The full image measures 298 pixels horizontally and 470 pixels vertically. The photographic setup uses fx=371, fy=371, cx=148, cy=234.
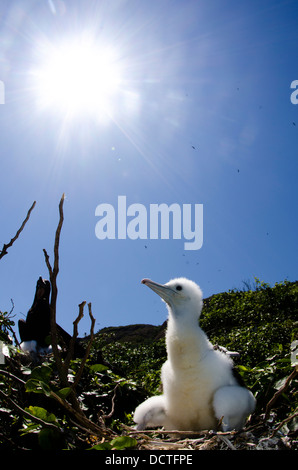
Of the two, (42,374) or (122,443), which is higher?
(42,374)

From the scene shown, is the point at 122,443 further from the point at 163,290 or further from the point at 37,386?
the point at 163,290

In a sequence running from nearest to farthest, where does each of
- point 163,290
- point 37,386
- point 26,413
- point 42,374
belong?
1. point 26,413
2. point 37,386
3. point 42,374
4. point 163,290

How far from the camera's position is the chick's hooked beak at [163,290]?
301 cm

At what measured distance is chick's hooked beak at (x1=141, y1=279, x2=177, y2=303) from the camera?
301 centimetres

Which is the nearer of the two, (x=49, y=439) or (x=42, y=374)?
(x=49, y=439)

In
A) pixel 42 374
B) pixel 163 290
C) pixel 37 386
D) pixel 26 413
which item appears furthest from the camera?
pixel 163 290

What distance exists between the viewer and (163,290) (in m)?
3.02

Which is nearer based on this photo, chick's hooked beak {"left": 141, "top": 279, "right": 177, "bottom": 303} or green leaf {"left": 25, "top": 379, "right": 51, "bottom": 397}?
green leaf {"left": 25, "top": 379, "right": 51, "bottom": 397}

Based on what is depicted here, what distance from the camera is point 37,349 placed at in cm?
435

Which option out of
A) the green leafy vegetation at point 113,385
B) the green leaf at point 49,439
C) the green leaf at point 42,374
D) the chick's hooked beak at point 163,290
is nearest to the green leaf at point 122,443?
the green leafy vegetation at point 113,385

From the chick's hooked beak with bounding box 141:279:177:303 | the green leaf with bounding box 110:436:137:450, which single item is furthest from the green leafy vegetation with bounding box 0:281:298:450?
the chick's hooked beak with bounding box 141:279:177:303

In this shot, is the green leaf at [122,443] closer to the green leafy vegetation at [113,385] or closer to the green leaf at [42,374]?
the green leafy vegetation at [113,385]

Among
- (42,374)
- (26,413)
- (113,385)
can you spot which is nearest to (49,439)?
(26,413)

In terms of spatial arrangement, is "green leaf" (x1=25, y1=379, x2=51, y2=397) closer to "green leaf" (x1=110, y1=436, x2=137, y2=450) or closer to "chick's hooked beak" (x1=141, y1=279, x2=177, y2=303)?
"green leaf" (x1=110, y1=436, x2=137, y2=450)
